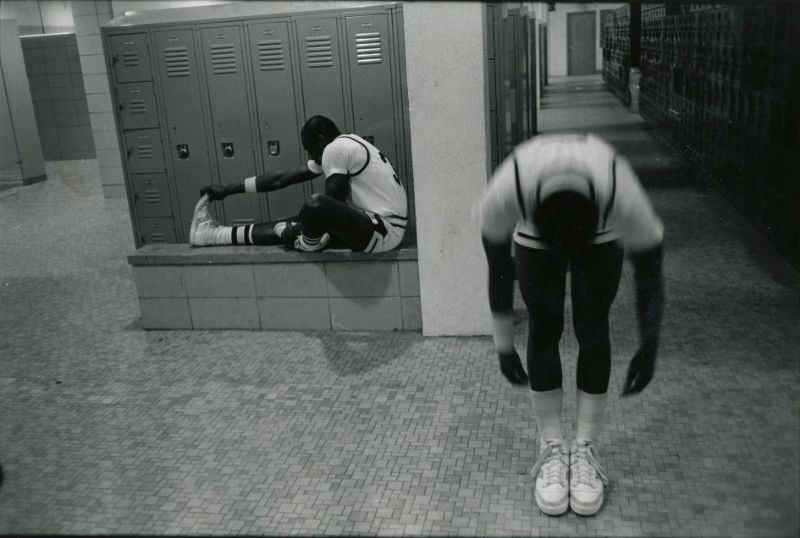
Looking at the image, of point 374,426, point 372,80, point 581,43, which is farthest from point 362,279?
point 581,43

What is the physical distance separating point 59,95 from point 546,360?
41.3ft

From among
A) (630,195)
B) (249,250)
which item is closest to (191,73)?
(249,250)

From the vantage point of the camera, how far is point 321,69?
436 cm

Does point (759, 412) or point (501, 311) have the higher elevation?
point (501, 311)

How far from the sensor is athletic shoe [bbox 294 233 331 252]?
3.71m

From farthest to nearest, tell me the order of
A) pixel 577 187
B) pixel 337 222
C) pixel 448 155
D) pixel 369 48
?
pixel 369 48, pixel 337 222, pixel 448 155, pixel 577 187

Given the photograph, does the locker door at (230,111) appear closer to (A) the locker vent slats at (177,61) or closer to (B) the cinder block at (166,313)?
(A) the locker vent slats at (177,61)

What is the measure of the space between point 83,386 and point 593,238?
2545 millimetres

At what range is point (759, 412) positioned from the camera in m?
2.68

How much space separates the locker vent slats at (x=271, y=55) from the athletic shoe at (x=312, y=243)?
1.31m

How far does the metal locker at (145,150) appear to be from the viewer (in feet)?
15.9

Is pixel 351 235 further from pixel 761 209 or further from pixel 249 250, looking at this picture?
pixel 761 209

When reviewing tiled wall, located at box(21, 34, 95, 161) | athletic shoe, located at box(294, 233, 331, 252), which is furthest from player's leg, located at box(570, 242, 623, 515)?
tiled wall, located at box(21, 34, 95, 161)

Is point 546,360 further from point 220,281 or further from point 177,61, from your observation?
point 177,61
